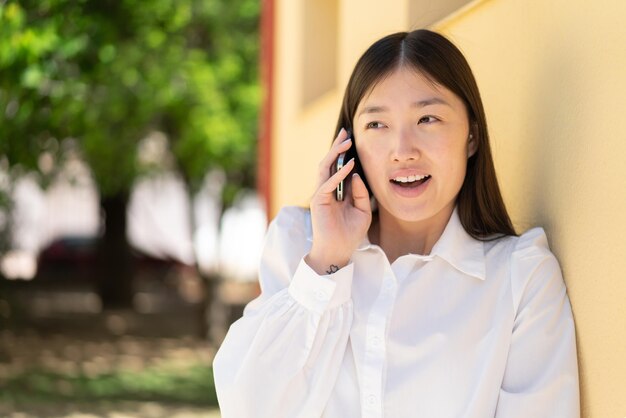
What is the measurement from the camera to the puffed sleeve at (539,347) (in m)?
2.04

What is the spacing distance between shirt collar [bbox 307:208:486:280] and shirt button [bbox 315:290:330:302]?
0.95 ft

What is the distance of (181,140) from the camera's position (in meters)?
12.2

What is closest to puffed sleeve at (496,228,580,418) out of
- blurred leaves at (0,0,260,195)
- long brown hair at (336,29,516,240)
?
long brown hair at (336,29,516,240)

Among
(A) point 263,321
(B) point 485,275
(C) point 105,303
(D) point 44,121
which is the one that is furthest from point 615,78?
(C) point 105,303

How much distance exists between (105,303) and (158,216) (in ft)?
24.2

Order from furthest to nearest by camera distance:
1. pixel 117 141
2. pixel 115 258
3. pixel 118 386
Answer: pixel 115 258
pixel 117 141
pixel 118 386

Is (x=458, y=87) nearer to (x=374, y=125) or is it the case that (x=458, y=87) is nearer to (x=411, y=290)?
(x=374, y=125)

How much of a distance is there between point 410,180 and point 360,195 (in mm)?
172

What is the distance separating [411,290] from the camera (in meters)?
2.26

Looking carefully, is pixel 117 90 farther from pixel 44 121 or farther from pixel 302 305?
pixel 302 305

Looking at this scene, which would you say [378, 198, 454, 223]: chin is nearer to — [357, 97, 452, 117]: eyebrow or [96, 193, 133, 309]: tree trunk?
[357, 97, 452, 117]: eyebrow

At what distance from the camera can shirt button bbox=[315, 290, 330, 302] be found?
7.36 feet

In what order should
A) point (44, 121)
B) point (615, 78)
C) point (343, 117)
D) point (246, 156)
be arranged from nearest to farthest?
point (615, 78)
point (343, 117)
point (44, 121)
point (246, 156)

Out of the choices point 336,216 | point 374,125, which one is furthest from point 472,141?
point 336,216
